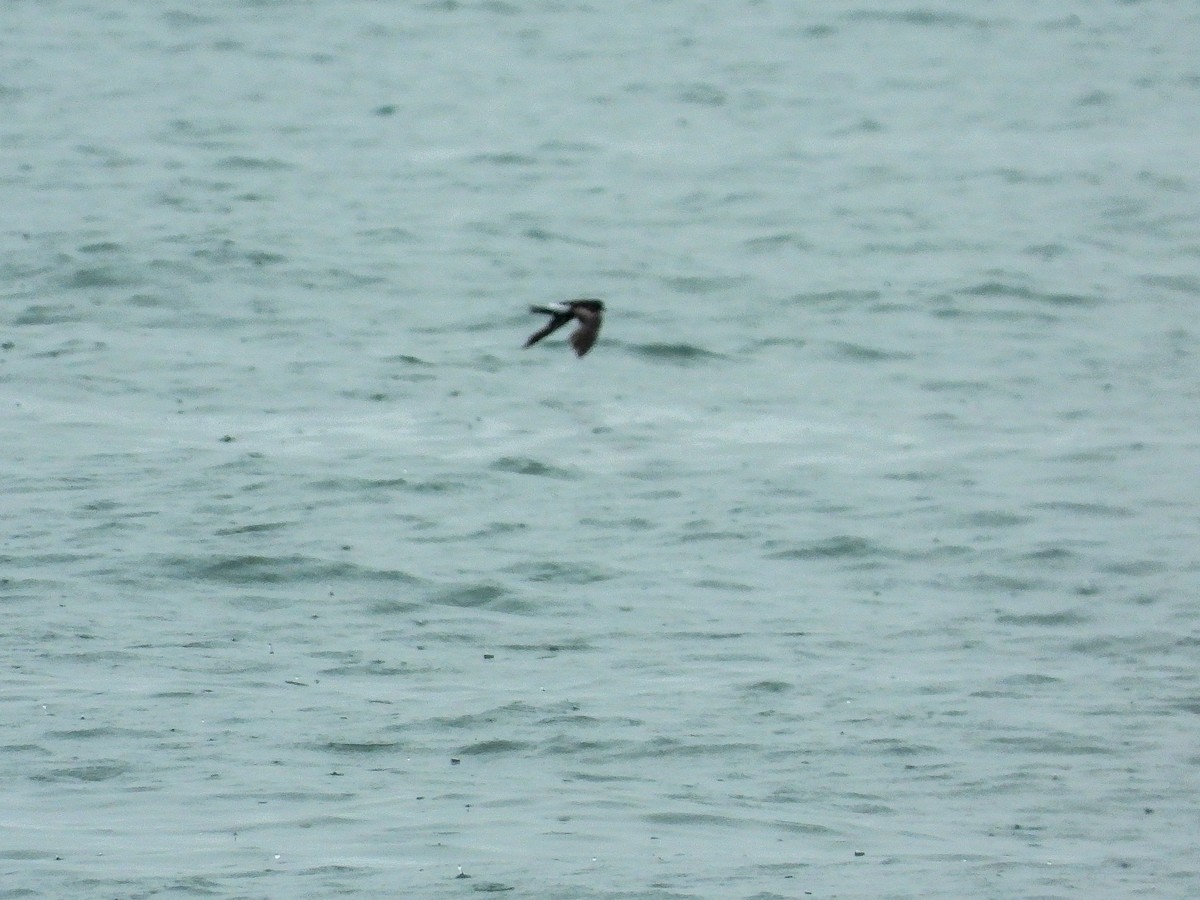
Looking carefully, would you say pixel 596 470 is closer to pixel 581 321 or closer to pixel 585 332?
pixel 581 321

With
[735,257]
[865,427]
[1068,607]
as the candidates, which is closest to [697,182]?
[735,257]

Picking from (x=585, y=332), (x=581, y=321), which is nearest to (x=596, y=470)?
(x=581, y=321)

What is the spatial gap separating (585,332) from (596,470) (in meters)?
5.40

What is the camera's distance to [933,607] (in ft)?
50.3

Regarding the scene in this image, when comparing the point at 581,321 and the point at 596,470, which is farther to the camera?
the point at 596,470

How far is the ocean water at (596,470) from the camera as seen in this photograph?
11875 mm

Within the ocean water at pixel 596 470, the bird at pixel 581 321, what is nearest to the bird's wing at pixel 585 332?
the bird at pixel 581 321

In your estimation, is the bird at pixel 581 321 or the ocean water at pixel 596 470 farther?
the bird at pixel 581 321

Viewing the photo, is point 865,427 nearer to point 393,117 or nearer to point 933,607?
point 933,607

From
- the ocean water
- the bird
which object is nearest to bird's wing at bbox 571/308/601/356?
the bird

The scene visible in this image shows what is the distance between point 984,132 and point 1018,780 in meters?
18.5

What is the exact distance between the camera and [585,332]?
1260cm

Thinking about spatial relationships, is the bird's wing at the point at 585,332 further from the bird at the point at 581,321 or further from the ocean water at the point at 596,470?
the ocean water at the point at 596,470

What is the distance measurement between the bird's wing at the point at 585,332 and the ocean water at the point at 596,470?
6.86ft
